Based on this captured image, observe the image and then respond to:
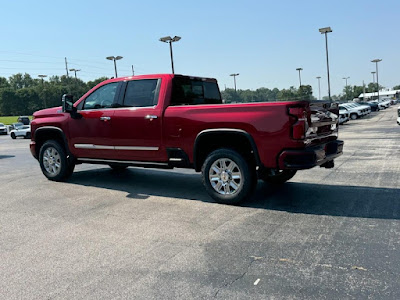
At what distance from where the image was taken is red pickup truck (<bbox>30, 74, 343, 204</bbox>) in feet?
16.8

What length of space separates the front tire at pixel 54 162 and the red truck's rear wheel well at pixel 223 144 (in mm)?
3253

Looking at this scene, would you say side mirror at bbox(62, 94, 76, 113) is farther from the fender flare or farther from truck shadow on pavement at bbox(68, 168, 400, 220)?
the fender flare

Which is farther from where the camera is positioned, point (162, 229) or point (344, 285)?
point (162, 229)

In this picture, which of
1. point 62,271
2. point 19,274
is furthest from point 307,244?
point 19,274

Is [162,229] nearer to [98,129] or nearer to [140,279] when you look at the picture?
[140,279]

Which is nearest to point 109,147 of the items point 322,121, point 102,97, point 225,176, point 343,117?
point 102,97

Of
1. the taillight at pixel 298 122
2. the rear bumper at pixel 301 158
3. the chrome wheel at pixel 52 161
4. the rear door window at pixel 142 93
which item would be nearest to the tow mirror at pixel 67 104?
the chrome wheel at pixel 52 161

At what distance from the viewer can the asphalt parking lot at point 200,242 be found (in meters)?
3.12

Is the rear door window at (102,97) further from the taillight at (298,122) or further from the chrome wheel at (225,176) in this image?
the taillight at (298,122)

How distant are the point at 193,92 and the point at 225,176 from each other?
1980 mm

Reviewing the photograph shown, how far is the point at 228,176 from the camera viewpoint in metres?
5.65

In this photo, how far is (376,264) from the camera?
3.43 m

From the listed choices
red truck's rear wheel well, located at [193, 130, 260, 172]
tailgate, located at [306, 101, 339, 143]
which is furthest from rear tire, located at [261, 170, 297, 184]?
red truck's rear wheel well, located at [193, 130, 260, 172]

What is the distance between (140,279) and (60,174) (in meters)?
5.17
